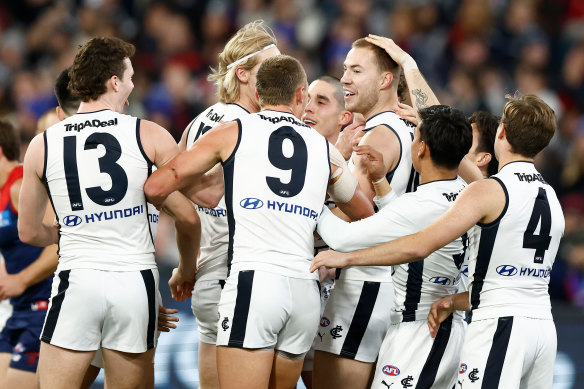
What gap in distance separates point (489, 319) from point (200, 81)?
9.45m

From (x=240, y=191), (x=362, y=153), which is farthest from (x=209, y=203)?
(x=362, y=153)

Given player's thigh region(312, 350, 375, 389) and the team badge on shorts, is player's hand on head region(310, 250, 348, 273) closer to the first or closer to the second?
the team badge on shorts

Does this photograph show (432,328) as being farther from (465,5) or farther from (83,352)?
(465,5)

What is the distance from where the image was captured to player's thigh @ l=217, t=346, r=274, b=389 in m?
4.91

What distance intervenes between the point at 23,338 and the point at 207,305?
151 centimetres

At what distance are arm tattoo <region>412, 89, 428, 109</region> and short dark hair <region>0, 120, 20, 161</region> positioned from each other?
329 cm

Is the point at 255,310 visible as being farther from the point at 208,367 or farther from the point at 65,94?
the point at 65,94

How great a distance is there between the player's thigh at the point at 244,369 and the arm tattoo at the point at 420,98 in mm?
2410

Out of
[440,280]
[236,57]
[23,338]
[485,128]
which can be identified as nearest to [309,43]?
[236,57]

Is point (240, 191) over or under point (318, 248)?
over

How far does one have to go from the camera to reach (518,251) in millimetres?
4980

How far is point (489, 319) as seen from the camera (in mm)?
4992

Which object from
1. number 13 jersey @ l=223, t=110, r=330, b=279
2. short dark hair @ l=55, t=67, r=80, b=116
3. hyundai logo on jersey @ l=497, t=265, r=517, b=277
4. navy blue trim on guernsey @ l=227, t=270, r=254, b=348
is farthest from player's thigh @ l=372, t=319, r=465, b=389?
short dark hair @ l=55, t=67, r=80, b=116

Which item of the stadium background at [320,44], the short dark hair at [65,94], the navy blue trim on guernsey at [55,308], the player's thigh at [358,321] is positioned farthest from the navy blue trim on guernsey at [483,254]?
the stadium background at [320,44]
